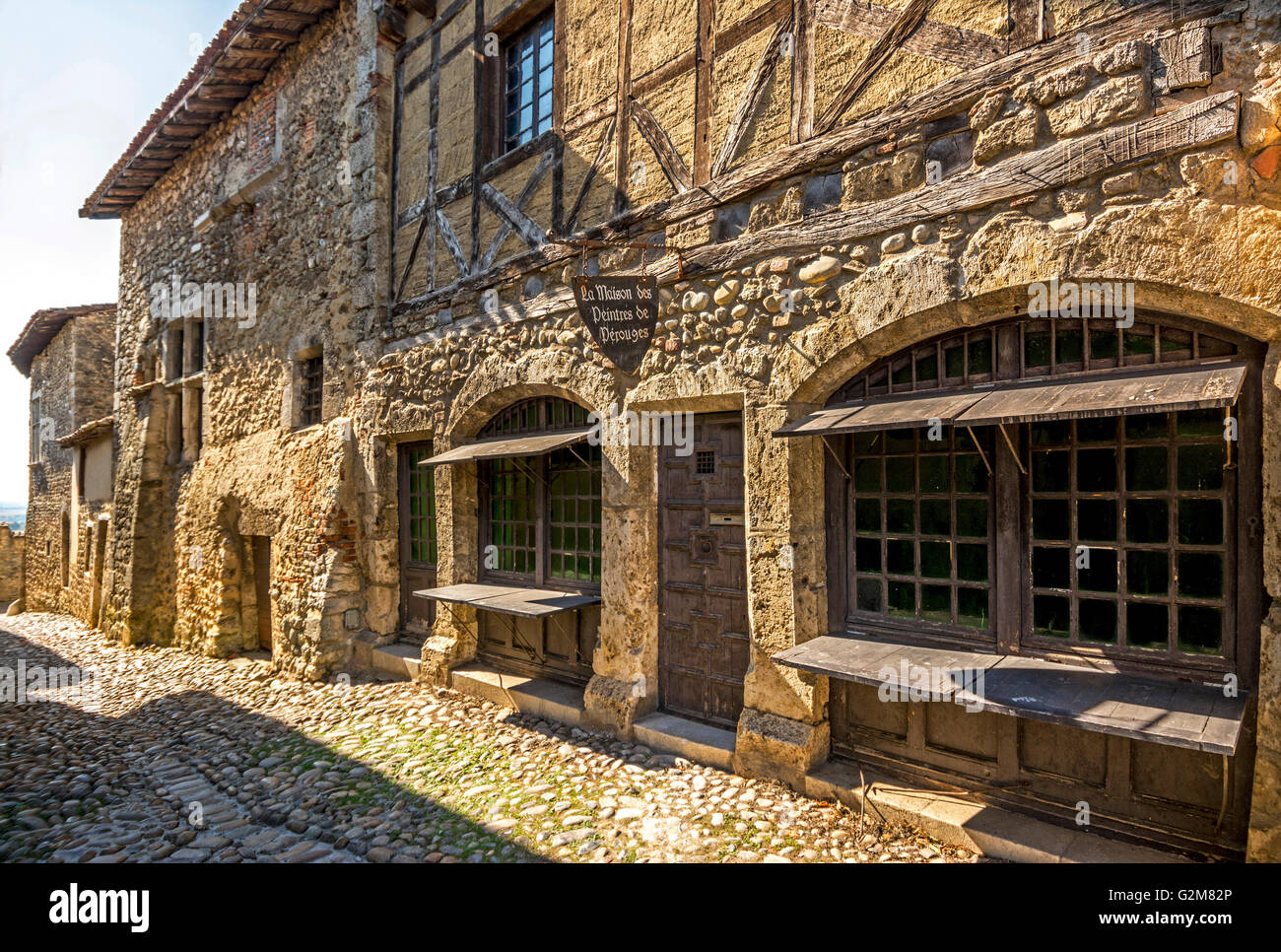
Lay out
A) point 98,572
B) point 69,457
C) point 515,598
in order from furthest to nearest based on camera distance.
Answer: point 69,457 → point 98,572 → point 515,598

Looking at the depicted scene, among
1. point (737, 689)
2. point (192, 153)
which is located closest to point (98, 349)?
point (192, 153)

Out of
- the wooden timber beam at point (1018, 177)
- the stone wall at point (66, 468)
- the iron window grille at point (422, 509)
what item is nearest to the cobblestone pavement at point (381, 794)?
the iron window grille at point (422, 509)

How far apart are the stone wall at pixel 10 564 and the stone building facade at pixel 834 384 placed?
14456 millimetres

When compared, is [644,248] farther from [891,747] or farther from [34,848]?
[34,848]

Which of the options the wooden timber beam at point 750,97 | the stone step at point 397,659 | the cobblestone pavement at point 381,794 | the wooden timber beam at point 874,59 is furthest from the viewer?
the stone step at point 397,659

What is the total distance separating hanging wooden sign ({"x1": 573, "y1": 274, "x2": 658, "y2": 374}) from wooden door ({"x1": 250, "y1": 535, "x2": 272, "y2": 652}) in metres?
6.12

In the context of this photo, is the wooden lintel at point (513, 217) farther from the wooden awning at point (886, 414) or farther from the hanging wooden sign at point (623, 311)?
the wooden awning at point (886, 414)

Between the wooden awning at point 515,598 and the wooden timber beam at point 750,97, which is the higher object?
the wooden timber beam at point 750,97

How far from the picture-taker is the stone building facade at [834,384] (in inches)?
104

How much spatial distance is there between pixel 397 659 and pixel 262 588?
3171mm

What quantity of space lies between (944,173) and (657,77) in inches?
84.8

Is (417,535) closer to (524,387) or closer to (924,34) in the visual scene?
(524,387)

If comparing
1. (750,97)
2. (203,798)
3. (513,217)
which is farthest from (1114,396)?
(203,798)

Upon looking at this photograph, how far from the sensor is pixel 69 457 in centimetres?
1439
